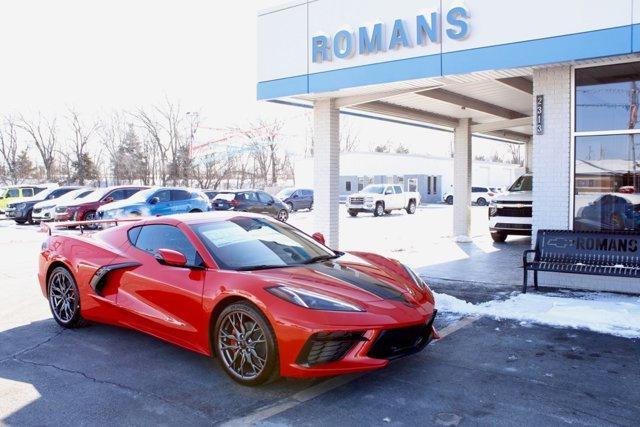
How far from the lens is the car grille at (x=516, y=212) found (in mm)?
14742

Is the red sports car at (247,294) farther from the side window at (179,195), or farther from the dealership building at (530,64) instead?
the side window at (179,195)

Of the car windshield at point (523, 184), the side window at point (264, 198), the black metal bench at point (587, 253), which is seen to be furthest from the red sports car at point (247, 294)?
the side window at point (264, 198)

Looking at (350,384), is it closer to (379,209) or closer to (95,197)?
(95,197)

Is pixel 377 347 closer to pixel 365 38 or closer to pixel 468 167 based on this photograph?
pixel 365 38

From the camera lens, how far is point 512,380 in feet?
15.0

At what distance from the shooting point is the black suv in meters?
25.3

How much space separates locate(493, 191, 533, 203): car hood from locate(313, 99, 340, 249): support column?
5.64m

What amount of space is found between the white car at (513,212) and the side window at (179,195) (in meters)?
10.3

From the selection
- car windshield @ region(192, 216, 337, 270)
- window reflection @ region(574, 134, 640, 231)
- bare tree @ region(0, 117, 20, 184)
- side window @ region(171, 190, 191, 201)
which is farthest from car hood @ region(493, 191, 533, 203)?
bare tree @ region(0, 117, 20, 184)

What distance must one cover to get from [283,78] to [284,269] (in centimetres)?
668

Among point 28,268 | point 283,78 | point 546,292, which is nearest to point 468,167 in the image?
point 283,78

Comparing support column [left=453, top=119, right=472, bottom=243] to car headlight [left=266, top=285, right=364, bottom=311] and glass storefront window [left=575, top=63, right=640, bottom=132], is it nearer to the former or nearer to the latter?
glass storefront window [left=575, top=63, right=640, bottom=132]

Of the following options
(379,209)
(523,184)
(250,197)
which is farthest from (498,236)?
(379,209)

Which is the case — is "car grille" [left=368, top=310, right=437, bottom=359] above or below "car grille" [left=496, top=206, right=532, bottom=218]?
below
